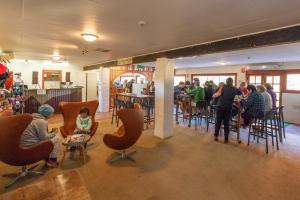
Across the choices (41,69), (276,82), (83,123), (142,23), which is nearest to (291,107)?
(276,82)

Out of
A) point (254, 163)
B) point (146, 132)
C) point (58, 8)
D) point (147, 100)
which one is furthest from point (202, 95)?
point (58, 8)

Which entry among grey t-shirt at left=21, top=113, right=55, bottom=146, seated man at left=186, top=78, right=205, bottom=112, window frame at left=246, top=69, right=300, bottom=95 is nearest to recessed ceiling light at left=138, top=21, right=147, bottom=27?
grey t-shirt at left=21, top=113, right=55, bottom=146

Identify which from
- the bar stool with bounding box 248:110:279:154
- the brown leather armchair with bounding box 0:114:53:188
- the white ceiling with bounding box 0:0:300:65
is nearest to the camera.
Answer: the white ceiling with bounding box 0:0:300:65

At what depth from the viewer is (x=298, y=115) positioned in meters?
6.29

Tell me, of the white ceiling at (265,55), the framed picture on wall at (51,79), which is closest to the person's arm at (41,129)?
the white ceiling at (265,55)

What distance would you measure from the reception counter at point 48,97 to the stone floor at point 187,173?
4.18 metres

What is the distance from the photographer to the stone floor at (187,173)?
7.64 feet

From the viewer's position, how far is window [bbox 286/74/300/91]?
6.42 meters

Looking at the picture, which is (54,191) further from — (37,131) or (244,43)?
(244,43)

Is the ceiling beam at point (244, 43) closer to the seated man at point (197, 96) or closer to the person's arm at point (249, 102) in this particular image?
the person's arm at point (249, 102)

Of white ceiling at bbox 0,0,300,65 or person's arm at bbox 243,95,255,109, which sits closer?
white ceiling at bbox 0,0,300,65

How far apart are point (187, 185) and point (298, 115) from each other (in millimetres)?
6194

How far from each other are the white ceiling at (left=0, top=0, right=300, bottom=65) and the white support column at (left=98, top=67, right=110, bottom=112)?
4.80 m

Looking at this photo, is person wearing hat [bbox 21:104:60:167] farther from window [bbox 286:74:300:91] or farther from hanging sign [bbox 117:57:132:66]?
window [bbox 286:74:300:91]
